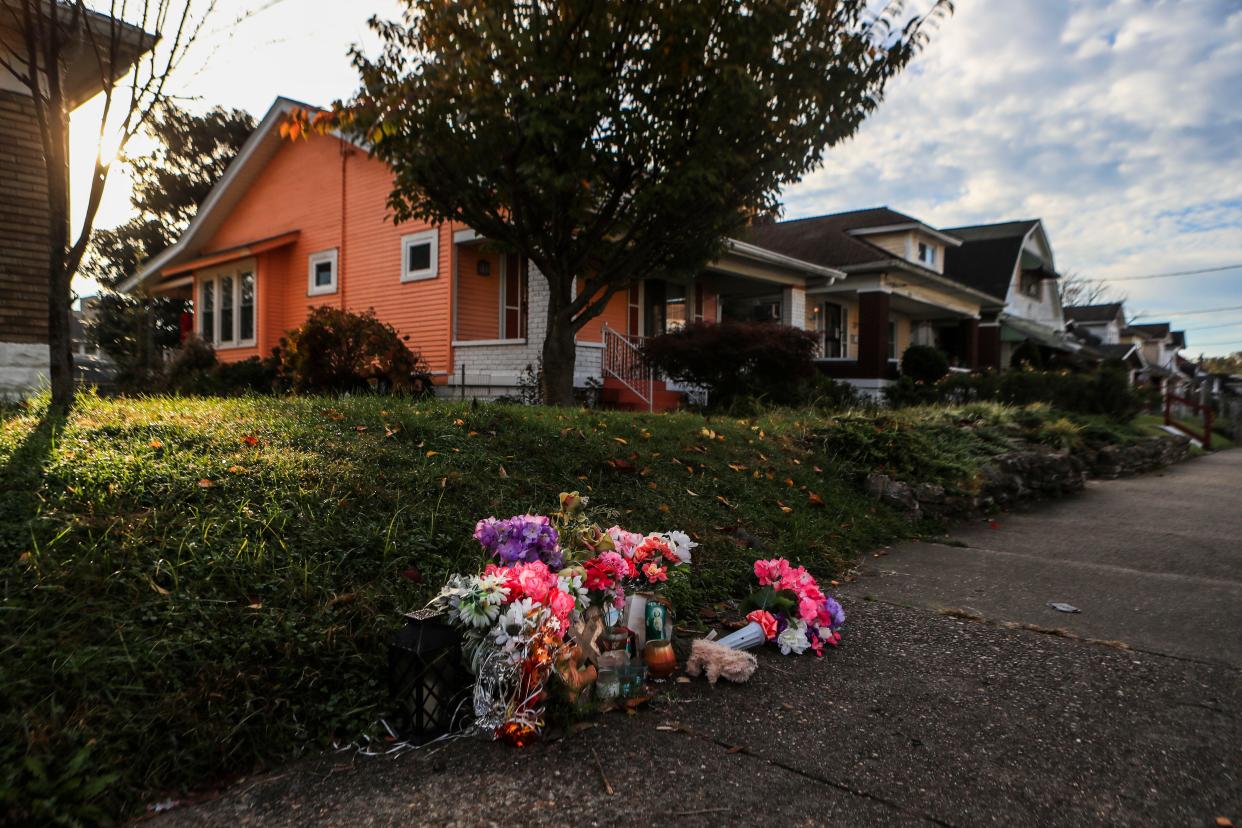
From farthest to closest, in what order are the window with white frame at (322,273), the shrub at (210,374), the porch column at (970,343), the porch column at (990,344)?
the porch column at (990,344) < the porch column at (970,343) < the window with white frame at (322,273) < the shrub at (210,374)

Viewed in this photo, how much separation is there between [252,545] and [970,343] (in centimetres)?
2684

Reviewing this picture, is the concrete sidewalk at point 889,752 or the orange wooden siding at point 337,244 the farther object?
the orange wooden siding at point 337,244

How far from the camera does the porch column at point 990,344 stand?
1098 inches

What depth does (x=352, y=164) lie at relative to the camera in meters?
16.7

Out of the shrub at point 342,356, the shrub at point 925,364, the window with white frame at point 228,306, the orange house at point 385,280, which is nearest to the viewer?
the shrub at point 342,356

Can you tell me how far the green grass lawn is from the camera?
2.35 meters

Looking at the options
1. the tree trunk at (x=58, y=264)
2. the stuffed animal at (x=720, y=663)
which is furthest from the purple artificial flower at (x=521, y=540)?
the tree trunk at (x=58, y=264)

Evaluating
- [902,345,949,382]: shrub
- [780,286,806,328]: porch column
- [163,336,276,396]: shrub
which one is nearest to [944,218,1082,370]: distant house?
[902,345,949,382]: shrub

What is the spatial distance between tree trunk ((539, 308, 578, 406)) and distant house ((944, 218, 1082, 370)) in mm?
20982

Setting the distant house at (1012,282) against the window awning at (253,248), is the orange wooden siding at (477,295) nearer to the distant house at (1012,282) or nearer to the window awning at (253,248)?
the window awning at (253,248)

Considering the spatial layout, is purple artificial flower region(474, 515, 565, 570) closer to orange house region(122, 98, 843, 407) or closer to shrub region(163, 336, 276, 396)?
orange house region(122, 98, 843, 407)

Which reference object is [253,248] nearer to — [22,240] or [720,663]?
[22,240]

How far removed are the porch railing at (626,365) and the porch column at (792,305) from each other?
601 cm

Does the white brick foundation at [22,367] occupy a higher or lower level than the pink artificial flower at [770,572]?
higher
